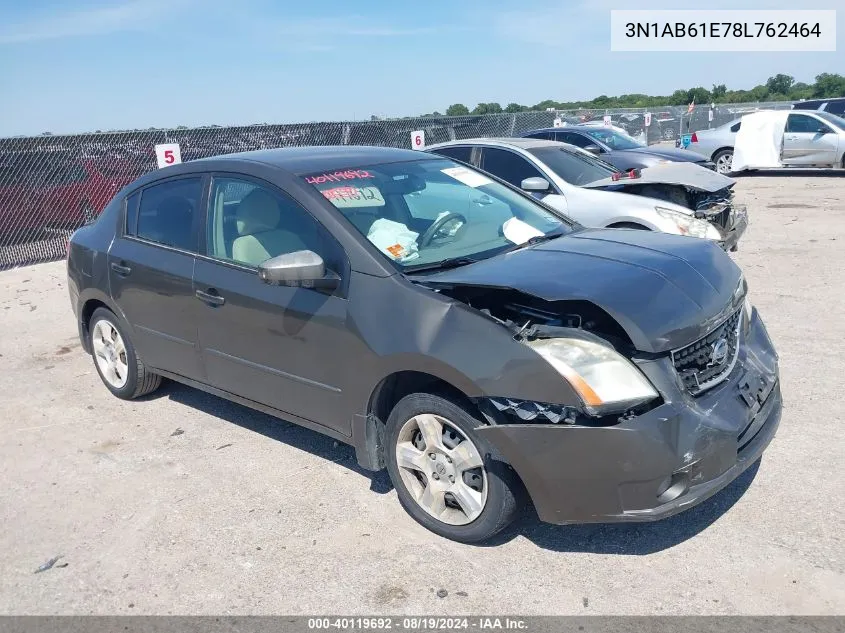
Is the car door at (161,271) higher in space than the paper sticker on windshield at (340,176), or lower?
lower

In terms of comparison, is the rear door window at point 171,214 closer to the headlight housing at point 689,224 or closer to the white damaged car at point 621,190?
the white damaged car at point 621,190

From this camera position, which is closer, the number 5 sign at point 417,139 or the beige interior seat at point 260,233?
the beige interior seat at point 260,233

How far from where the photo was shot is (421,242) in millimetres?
4105

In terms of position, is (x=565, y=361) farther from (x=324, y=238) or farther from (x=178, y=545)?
(x=178, y=545)

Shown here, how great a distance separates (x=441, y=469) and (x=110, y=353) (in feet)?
10.5

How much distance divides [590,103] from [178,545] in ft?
224

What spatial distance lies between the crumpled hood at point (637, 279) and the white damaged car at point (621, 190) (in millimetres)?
3856

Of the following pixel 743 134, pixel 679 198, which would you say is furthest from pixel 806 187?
pixel 679 198

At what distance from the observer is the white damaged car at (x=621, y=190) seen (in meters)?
8.05

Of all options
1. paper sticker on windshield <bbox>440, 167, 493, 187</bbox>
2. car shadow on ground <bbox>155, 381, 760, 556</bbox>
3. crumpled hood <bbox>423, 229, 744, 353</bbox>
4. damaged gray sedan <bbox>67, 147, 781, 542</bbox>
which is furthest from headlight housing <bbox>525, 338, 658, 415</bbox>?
paper sticker on windshield <bbox>440, 167, 493, 187</bbox>

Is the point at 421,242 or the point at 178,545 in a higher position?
the point at 421,242

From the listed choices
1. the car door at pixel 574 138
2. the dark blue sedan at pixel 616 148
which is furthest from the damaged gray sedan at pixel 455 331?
the car door at pixel 574 138

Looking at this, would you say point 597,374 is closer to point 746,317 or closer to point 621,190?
point 746,317

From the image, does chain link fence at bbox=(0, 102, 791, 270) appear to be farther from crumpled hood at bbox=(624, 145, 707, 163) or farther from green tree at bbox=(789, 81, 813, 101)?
green tree at bbox=(789, 81, 813, 101)
